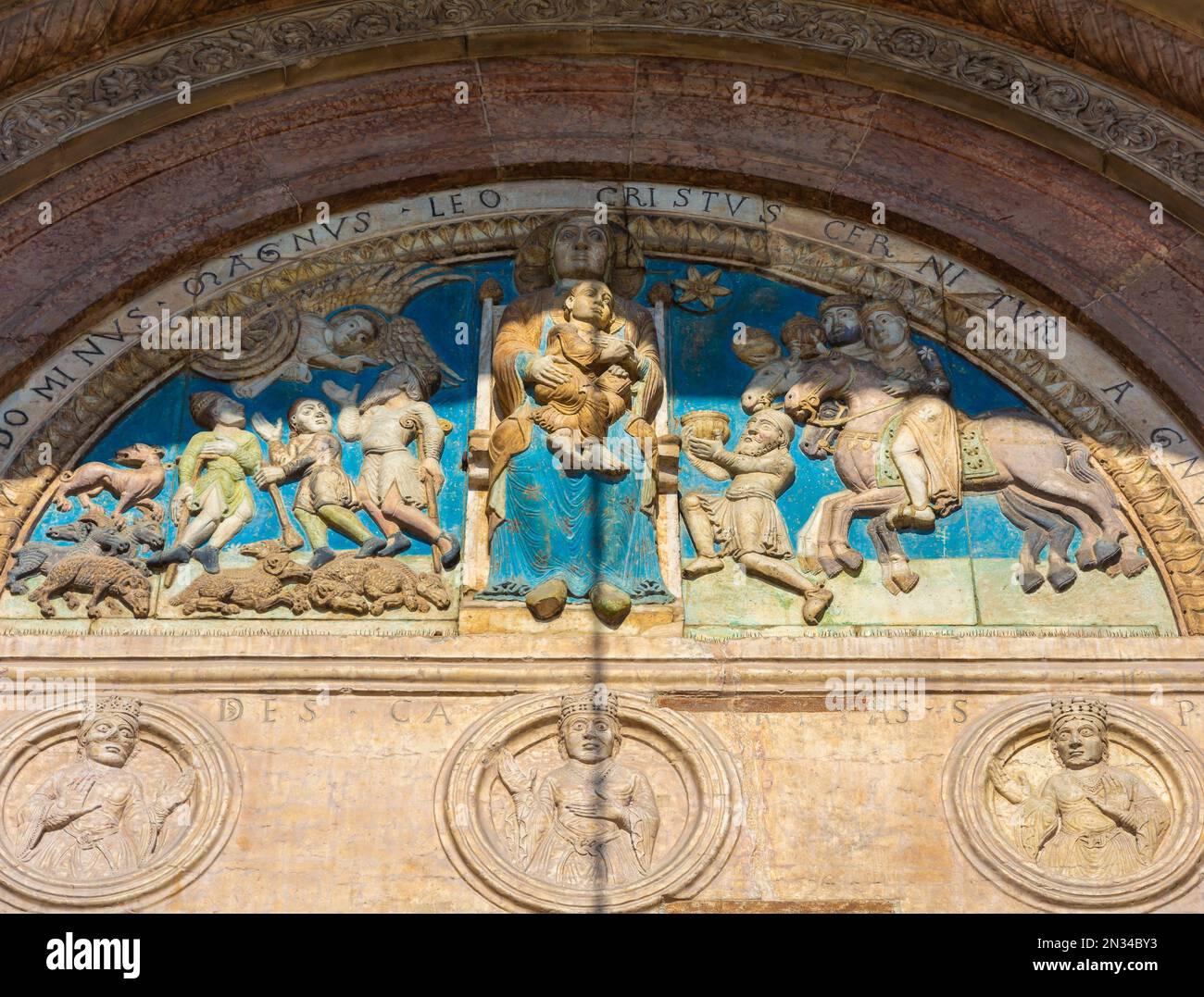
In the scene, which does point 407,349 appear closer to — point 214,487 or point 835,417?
point 214,487

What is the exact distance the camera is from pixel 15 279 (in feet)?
42.9

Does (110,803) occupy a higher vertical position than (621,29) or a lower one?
lower

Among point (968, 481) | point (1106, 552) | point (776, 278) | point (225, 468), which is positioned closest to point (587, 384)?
point (776, 278)

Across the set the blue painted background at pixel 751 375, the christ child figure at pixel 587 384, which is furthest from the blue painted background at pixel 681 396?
the christ child figure at pixel 587 384

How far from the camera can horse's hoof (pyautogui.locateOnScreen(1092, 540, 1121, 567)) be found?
12453 millimetres

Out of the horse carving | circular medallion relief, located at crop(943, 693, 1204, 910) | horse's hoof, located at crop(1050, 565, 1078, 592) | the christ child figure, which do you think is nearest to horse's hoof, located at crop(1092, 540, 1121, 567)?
the horse carving

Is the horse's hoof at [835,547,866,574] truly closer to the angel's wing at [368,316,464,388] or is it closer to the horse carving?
the horse carving

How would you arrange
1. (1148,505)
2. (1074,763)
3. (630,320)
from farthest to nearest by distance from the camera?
1. (630,320)
2. (1148,505)
3. (1074,763)

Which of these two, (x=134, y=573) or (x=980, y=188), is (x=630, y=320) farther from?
(x=134, y=573)

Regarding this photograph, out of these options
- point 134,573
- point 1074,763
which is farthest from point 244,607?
point 1074,763

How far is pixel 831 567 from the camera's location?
41.1 ft

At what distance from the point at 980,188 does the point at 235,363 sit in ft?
14.8

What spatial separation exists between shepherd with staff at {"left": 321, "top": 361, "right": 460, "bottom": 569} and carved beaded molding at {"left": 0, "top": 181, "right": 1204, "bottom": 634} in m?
0.85

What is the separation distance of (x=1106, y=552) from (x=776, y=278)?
8.79ft
